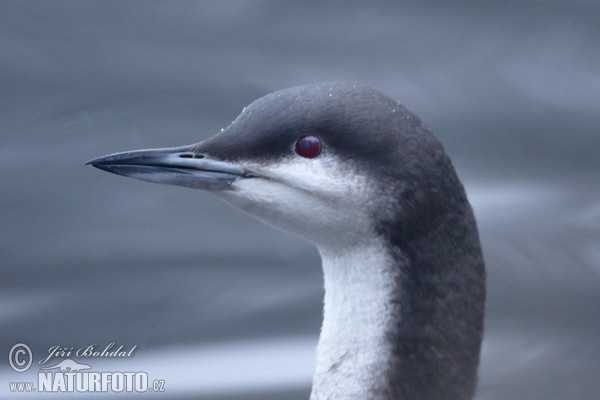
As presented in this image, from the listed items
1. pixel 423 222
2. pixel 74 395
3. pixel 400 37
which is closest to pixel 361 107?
pixel 423 222

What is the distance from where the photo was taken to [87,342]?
3768 mm

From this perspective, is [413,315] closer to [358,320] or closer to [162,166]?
[358,320]

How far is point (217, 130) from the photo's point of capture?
401cm

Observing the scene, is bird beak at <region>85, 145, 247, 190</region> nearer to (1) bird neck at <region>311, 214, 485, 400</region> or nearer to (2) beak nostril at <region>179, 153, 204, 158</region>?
(2) beak nostril at <region>179, 153, 204, 158</region>

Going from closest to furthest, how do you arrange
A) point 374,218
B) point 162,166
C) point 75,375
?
point 374,218
point 162,166
point 75,375

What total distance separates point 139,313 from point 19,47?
0.96 m

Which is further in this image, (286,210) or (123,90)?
(123,90)

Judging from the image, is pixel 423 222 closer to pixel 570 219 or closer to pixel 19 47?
pixel 570 219

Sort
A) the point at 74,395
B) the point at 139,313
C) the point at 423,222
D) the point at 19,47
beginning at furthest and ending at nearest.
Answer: the point at 19,47 → the point at 139,313 → the point at 74,395 → the point at 423,222

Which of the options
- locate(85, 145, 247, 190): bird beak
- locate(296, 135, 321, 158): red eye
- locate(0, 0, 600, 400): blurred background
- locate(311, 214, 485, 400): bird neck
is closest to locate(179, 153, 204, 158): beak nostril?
locate(85, 145, 247, 190): bird beak

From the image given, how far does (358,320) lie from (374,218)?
0.19 metres

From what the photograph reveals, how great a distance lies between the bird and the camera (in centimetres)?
227

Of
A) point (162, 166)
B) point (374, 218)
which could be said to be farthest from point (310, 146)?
point (162, 166)

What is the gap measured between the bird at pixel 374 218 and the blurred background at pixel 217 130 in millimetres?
1308
